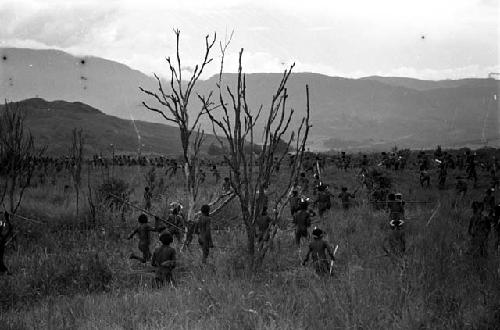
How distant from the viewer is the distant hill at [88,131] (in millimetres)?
80000

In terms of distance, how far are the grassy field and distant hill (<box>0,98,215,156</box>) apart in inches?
2611

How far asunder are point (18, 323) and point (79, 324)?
80 cm

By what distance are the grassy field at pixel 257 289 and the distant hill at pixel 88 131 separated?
218ft

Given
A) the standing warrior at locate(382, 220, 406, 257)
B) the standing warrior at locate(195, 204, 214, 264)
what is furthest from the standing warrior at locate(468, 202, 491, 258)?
the standing warrior at locate(195, 204, 214, 264)

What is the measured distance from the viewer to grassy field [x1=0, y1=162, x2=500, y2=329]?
15.8ft

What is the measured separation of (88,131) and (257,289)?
88647mm

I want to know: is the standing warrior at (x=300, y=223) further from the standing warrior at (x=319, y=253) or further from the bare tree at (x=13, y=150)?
the bare tree at (x=13, y=150)

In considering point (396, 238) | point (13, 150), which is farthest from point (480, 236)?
point (13, 150)

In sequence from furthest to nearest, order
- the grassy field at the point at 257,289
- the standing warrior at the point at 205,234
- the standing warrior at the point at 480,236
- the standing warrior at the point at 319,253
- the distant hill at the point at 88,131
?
the distant hill at the point at 88,131 < the standing warrior at the point at 205,234 < the standing warrior at the point at 480,236 < the standing warrior at the point at 319,253 < the grassy field at the point at 257,289

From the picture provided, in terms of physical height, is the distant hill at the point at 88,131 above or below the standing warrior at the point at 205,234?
above

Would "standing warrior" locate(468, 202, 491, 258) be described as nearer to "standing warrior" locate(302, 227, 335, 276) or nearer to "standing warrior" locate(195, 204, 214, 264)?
"standing warrior" locate(302, 227, 335, 276)

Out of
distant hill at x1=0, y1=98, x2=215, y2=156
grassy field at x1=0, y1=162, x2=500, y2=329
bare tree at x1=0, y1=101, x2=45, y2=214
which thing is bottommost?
grassy field at x1=0, y1=162, x2=500, y2=329

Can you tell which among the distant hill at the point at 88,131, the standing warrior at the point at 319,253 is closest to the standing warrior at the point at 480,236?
the standing warrior at the point at 319,253

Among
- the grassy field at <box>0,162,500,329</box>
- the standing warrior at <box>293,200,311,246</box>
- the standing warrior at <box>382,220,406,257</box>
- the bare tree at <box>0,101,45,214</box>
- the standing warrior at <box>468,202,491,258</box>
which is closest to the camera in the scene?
the grassy field at <box>0,162,500,329</box>
